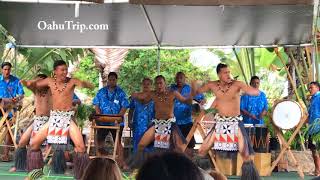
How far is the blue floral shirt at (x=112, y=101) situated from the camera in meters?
7.81

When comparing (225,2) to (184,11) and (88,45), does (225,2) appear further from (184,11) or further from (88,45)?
(88,45)

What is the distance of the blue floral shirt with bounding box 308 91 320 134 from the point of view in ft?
23.6

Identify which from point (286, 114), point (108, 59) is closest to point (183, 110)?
point (286, 114)

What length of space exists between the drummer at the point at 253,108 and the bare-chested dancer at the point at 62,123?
8.21 ft

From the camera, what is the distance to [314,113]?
7.34 meters

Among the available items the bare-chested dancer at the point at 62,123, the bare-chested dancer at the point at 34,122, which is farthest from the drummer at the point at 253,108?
the bare-chested dancer at the point at 34,122

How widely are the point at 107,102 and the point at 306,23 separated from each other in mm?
2731

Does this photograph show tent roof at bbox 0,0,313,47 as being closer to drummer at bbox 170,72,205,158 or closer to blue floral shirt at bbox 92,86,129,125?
drummer at bbox 170,72,205,158

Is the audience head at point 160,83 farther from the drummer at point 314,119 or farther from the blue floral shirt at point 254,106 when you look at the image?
the drummer at point 314,119

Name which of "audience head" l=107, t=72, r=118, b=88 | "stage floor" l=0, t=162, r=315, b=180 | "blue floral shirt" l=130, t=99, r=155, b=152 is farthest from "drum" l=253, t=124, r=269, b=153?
"audience head" l=107, t=72, r=118, b=88

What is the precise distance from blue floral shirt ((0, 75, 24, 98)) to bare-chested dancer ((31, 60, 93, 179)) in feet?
5.93

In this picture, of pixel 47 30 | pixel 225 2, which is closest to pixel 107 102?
pixel 47 30

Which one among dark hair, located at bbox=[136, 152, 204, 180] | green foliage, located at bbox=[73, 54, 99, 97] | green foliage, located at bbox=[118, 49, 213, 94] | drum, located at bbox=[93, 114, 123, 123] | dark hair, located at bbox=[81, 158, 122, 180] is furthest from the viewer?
green foliage, located at bbox=[73, 54, 99, 97]

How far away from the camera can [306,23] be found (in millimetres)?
7012
